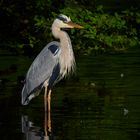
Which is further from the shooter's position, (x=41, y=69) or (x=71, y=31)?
(x=71, y=31)

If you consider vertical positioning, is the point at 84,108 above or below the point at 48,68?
below

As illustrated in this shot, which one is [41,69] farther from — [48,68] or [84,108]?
[84,108]

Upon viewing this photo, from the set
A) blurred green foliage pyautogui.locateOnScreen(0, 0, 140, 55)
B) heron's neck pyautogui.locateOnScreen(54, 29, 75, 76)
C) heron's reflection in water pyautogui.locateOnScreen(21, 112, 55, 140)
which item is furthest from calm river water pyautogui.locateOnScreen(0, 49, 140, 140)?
blurred green foliage pyautogui.locateOnScreen(0, 0, 140, 55)

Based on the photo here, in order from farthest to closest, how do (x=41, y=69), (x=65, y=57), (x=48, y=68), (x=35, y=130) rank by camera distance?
(x=65, y=57) → (x=48, y=68) → (x=41, y=69) → (x=35, y=130)

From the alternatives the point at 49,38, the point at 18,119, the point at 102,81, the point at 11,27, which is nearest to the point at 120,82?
the point at 102,81

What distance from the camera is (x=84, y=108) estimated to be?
16625 mm

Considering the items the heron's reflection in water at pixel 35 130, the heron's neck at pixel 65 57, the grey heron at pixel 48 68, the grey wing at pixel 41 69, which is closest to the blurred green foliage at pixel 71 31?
the heron's neck at pixel 65 57

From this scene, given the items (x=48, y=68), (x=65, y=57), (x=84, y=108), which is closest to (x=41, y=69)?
(x=48, y=68)

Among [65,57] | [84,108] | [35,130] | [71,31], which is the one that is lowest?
[35,130]

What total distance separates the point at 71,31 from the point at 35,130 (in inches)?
288

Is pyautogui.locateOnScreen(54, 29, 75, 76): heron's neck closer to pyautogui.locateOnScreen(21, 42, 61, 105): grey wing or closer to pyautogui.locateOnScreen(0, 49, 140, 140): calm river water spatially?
pyautogui.locateOnScreen(21, 42, 61, 105): grey wing

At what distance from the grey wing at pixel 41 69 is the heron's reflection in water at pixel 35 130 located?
3.89ft

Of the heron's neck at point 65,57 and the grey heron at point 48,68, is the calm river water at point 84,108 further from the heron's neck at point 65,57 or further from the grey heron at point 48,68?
the heron's neck at point 65,57

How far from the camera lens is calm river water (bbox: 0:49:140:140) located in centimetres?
1371
